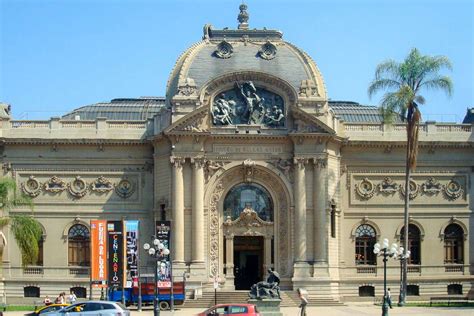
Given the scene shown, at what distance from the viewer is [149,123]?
84.6 m

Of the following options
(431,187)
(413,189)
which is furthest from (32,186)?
(431,187)

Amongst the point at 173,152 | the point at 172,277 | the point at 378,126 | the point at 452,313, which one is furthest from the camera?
the point at 378,126

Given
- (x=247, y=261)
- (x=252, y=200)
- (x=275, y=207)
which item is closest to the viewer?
(x=275, y=207)

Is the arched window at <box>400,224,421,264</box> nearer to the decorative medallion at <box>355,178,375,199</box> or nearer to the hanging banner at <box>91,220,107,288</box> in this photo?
the decorative medallion at <box>355,178,375,199</box>

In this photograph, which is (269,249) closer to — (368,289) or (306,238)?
(306,238)

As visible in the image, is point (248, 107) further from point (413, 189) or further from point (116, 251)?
point (116, 251)

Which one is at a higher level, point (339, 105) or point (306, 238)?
point (339, 105)

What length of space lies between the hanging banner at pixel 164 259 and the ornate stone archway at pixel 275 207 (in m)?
7.39

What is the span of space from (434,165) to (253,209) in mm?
15303

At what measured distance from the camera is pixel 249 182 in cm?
8244

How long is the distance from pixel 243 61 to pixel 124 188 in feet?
43.9

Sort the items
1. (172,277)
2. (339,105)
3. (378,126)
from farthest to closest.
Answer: (339,105) → (378,126) → (172,277)

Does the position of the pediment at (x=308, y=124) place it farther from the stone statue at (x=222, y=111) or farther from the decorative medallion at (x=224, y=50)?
the decorative medallion at (x=224, y=50)

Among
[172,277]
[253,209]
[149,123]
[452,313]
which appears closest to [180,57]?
[149,123]
